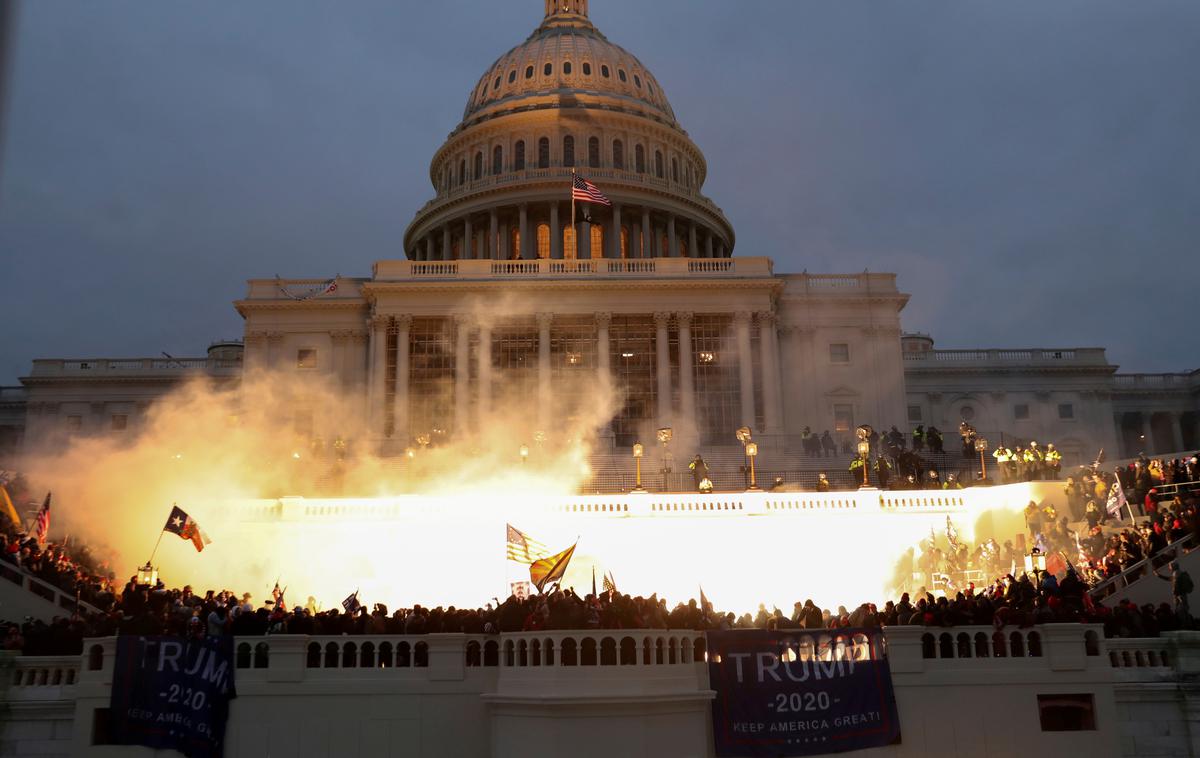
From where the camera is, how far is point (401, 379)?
56.3 m

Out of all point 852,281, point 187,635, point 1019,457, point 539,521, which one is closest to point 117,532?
point 539,521

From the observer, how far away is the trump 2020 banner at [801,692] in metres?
19.5

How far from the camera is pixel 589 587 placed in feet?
109

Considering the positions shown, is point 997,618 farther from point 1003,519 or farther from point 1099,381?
point 1099,381

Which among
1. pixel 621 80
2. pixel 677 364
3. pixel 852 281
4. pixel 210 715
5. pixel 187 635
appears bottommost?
pixel 210 715

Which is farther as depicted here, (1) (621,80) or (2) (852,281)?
(1) (621,80)

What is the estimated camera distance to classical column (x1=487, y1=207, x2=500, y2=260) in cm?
7531

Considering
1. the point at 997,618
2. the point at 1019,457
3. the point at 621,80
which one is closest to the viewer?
the point at 997,618

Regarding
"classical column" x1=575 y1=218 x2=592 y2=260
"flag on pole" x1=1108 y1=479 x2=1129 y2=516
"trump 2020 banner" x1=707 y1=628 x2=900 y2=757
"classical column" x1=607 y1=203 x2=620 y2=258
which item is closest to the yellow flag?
"trump 2020 banner" x1=707 y1=628 x2=900 y2=757

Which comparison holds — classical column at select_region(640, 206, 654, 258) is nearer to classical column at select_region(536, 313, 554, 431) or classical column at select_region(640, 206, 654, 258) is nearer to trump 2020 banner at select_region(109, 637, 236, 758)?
classical column at select_region(536, 313, 554, 431)

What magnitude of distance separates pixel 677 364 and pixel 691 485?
14333 millimetres

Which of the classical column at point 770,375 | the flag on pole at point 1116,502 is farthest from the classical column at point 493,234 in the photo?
the flag on pole at point 1116,502

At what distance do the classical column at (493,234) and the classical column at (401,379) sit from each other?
59.2 feet

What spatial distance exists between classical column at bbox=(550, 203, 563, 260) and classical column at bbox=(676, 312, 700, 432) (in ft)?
64.4
